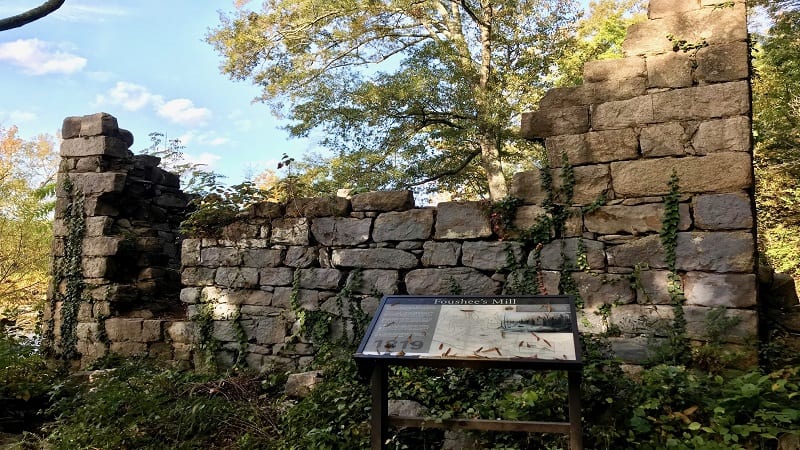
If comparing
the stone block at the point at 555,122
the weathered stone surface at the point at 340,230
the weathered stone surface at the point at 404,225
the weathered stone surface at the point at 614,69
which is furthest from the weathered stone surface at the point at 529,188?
the weathered stone surface at the point at 340,230

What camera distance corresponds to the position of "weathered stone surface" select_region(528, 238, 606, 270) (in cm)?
443

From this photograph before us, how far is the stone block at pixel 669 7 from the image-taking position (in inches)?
171

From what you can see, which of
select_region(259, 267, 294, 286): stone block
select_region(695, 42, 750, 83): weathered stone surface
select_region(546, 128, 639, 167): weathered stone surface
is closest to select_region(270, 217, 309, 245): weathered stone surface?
select_region(259, 267, 294, 286): stone block

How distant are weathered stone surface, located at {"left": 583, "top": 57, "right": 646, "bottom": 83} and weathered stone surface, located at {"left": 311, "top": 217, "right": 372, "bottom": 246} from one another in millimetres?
2621

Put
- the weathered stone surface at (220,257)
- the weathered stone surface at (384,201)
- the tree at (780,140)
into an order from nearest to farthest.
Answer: the weathered stone surface at (384,201) < the weathered stone surface at (220,257) < the tree at (780,140)

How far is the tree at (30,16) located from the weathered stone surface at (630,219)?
598 centimetres

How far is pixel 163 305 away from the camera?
728cm

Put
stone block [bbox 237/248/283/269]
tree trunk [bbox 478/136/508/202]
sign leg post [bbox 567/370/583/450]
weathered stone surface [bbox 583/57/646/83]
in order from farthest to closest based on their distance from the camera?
tree trunk [bbox 478/136/508/202] → stone block [bbox 237/248/283/269] → weathered stone surface [bbox 583/57/646/83] → sign leg post [bbox 567/370/583/450]

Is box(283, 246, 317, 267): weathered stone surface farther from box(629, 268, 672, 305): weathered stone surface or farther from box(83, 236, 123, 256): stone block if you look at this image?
box(629, 268, 672, 305): weathered stone surface

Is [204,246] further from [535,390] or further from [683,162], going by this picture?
[683,162]

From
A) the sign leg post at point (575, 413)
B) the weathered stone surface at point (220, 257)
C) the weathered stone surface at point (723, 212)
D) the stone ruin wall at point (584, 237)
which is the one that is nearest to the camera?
the sign leg post at point (575, 413)

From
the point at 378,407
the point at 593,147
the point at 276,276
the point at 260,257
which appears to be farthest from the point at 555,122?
the point at 260,257

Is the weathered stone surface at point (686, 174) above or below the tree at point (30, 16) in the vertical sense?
below

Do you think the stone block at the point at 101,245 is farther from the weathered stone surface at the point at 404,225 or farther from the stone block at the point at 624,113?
the stone block at the point at 624,113
